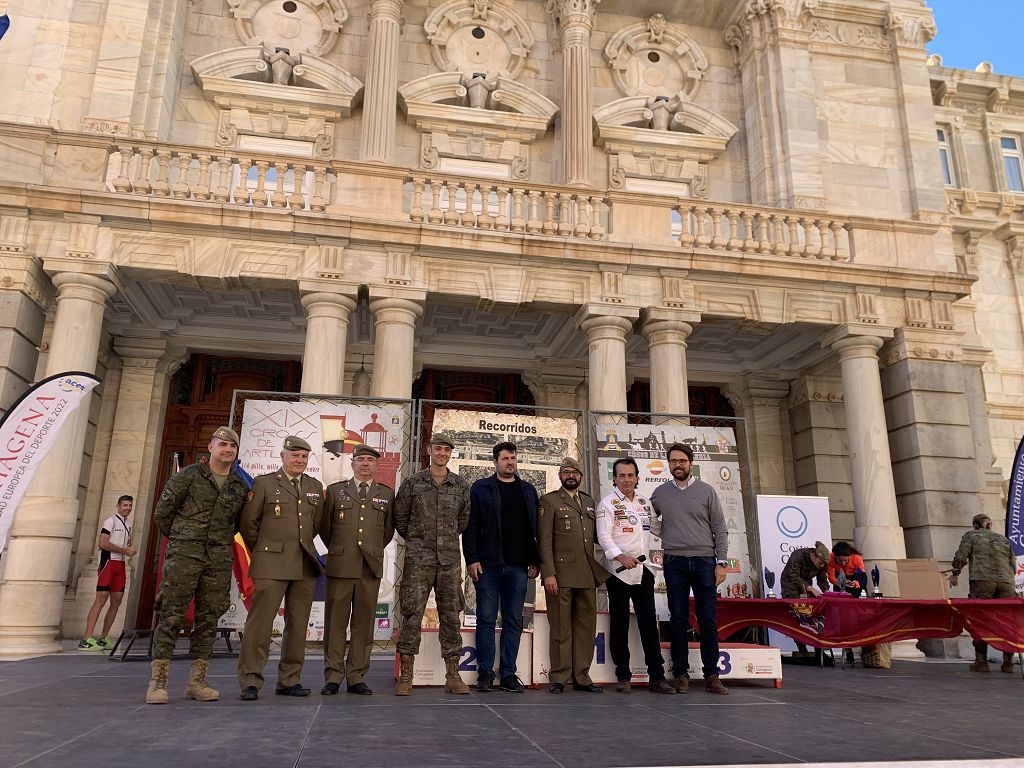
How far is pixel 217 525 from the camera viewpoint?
19.7 ft

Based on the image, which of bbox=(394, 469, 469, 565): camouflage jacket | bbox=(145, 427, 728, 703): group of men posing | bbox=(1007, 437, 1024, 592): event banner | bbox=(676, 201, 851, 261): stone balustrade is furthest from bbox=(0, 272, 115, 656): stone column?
bbox=(1007, 437, 1024, 592): event banner

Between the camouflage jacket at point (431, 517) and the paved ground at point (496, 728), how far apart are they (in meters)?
1.19

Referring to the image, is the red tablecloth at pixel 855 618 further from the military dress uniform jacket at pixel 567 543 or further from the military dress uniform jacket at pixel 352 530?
the military dress uniform jacket at pixel 352 530

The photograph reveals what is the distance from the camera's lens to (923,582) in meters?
9.88

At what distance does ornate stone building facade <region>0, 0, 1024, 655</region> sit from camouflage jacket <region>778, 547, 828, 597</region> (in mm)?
2505

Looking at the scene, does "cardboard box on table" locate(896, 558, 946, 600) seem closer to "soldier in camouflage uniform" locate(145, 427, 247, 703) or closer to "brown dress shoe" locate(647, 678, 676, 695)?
"brown dress shoe" locate(647, 678, 676, 695)

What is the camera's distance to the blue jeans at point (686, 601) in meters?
7.01

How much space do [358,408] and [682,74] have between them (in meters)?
13.0

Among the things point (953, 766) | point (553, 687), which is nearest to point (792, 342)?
point (553, 687)

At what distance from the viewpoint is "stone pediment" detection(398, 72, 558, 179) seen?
53.8ft

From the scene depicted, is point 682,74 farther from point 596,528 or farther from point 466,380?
point 596,528

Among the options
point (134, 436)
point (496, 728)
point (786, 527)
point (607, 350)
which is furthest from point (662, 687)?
point (134, 436)

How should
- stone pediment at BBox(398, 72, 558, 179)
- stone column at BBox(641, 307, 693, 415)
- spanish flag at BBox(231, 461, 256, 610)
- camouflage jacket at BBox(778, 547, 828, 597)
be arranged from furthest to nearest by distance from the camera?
stone pediment at BBox(398, 72, 558, 179) → stone column at BBox(641, 307, 693, 415) → camouflage jacket at BBox(778, 547, 828, 597) → spanish flag at BBox(231, 461, 256, 610)

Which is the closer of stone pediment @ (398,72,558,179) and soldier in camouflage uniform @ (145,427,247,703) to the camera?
soldier in camouflage uniform @ (145,427,247,703)
